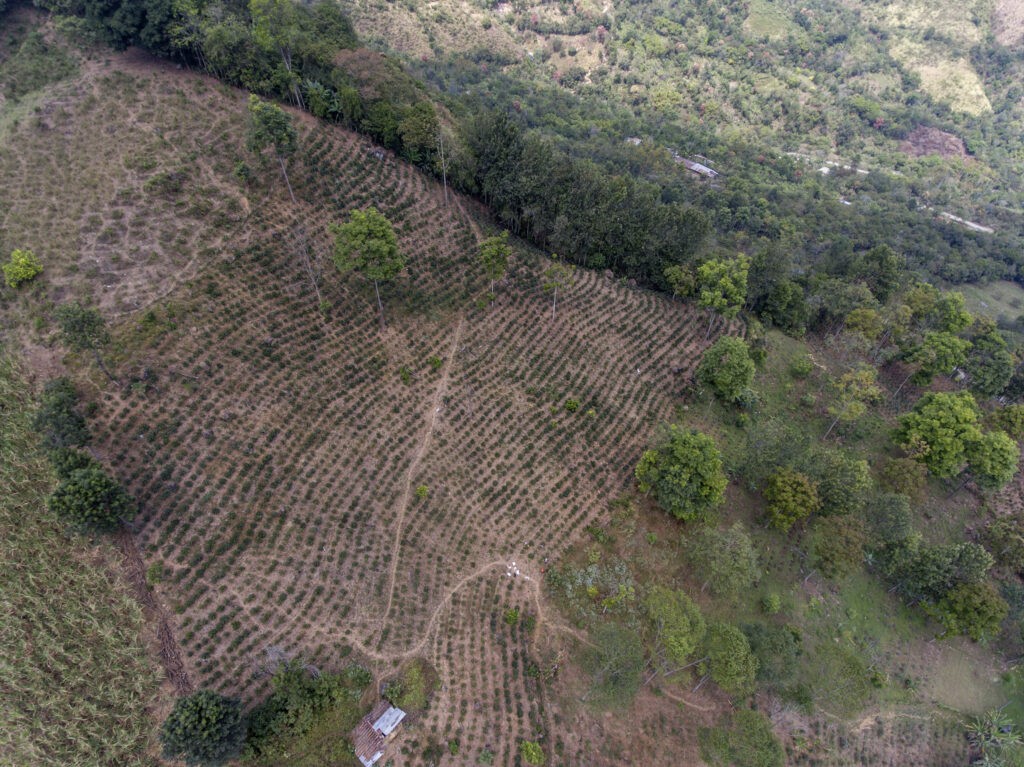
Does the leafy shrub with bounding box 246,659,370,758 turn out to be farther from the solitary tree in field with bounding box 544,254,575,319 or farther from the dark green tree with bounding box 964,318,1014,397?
the dark green tree with bounding box 964,318,1014,397

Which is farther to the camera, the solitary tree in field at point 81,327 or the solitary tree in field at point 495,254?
the solitary tree in field at point 495,254

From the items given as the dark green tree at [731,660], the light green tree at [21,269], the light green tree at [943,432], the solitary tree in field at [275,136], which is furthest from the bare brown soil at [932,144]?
the light green tree at [21,269]

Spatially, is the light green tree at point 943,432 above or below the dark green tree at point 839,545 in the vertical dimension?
above

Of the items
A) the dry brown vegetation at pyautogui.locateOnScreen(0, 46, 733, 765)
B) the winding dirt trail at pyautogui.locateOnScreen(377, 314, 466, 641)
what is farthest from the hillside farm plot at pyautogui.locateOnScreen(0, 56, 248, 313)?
the winding dirt trail at pyautogui.locateOnScreen(377, 314, 466, 641)

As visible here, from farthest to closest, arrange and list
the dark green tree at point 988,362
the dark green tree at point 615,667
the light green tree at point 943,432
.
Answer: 1. the dark green tree at point 988,362
2. the light green tree at point 943,432
3. the dark green tree at point 615,667

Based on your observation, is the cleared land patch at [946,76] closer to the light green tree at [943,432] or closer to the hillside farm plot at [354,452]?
the light green tree at [943,432]

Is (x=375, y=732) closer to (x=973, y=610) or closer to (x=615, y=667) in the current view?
(x=615, y=667)

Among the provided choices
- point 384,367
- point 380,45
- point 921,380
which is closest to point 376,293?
point 384,367
